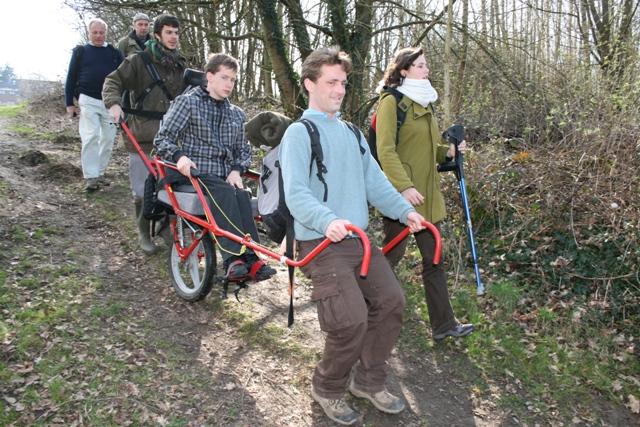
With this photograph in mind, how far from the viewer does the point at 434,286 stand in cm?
434

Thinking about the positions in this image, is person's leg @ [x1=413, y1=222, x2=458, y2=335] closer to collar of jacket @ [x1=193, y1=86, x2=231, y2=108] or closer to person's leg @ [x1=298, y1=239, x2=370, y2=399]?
person's leg @ [x1=298, y1=239, x2=370, y2=399]

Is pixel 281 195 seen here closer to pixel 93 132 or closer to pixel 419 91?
pixel 419 91

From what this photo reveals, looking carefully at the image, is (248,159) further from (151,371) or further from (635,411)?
(635,411)

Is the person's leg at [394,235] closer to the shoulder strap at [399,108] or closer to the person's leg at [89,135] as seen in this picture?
the shoulder strap at [399,108]

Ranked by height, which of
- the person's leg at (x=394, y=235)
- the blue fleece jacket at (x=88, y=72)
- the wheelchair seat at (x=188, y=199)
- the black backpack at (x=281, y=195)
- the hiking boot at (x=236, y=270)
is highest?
the blue fleece jacket at (x=88, y=72)

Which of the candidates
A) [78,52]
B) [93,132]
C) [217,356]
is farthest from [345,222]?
[78,52]

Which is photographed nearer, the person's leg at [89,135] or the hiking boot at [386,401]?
the hiking boot at [386,401]

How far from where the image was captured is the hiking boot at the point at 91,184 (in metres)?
7.73

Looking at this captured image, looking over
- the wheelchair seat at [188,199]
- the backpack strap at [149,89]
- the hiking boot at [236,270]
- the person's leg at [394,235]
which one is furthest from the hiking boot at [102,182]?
the person's leg at [394,235]

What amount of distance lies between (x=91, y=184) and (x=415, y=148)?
17.5 feet

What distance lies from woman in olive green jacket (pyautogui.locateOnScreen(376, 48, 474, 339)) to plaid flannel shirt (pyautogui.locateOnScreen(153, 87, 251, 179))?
59.7 inches

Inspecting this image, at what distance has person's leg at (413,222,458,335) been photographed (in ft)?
13.9

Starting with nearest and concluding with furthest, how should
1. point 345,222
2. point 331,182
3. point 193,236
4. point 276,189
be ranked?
1. point 345,222
2. point 331,182
3. point 276,189
4. point 193,236

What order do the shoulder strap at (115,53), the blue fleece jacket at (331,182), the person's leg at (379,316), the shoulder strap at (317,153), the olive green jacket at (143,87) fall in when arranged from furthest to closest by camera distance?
the shoulder strap at (115,53) → the olive green jacket at (143,87) → the person's leg at (379,316) → the shoulder strap at (317,153) → the blue fleece jacket at (331,182)
